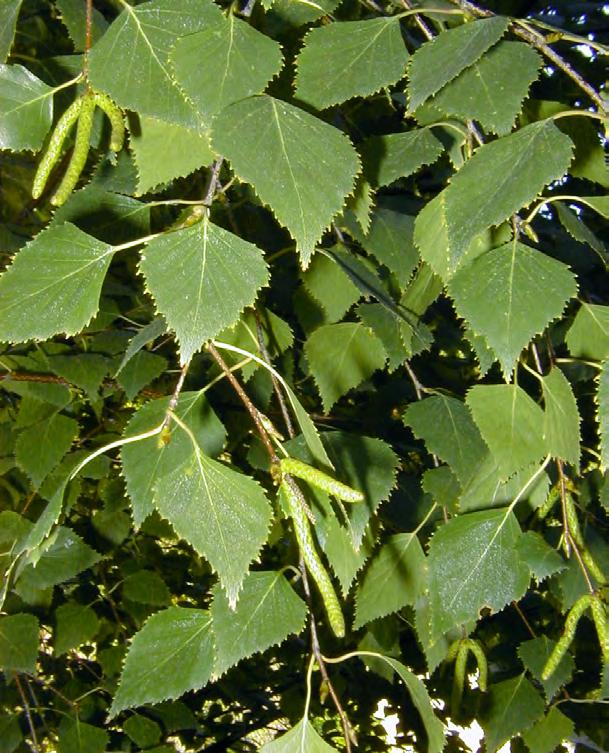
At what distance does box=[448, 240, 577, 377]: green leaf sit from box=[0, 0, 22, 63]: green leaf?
33 centimetres

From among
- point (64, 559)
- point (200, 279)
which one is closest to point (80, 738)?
point (64, 559)

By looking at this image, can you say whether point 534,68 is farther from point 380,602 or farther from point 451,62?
point 380,602

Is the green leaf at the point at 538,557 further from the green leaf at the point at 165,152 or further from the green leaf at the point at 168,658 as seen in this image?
the green leaf at the point at 165,152

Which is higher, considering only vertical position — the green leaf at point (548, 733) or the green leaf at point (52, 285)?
the green leaf at point (52, 285)

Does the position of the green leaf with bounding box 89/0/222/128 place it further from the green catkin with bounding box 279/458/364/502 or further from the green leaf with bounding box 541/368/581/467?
the green leaf with bounding box 541/368/581/467

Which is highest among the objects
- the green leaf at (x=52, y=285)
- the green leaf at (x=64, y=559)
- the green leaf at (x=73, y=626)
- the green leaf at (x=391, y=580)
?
the green leaf at (x=52, y=285)

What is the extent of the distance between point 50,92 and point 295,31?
0.69 feet

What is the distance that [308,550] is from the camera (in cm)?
52

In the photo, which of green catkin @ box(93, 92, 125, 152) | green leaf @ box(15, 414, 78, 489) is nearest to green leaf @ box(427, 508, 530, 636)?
green catkin @ box(93, 92, 125, 152)

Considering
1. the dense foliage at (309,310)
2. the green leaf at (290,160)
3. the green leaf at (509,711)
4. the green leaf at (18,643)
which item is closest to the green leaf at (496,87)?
the dense foliage at (309,310)

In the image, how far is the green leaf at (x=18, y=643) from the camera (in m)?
1.25

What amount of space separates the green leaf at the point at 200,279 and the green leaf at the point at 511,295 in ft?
0.48

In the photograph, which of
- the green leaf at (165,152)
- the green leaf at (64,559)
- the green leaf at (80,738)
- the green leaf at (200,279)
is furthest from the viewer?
the green leaf at (80,738)

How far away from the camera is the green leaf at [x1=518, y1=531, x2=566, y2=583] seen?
0.72 metres
